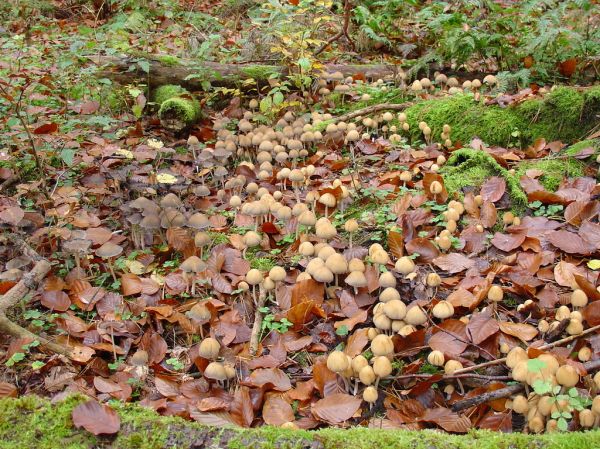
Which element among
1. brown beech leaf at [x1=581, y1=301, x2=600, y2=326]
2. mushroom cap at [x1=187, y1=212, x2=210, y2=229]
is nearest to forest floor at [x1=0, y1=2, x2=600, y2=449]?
brown beech leaf at [x1=581, y1=301, x2=600, y2=326]

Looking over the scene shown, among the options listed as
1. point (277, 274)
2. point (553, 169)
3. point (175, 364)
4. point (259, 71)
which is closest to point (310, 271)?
point (277, 274)

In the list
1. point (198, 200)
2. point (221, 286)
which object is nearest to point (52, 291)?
point (221, 286)

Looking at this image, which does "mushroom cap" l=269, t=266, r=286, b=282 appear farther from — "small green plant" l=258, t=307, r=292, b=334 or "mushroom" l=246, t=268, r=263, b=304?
"small green plant" l=258, t=307, r=292, b=334

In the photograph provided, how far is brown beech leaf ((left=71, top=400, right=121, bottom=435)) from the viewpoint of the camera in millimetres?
2145

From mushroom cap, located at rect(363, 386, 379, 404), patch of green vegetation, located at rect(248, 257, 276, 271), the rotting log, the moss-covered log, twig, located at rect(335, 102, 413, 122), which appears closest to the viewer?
the moss-covered log

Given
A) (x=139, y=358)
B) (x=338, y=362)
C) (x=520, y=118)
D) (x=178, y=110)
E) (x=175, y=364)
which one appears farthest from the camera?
(x=178, y=110)

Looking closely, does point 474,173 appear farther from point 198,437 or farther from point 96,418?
point 96,418

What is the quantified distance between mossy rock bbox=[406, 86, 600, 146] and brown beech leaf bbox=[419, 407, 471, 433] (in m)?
3.50

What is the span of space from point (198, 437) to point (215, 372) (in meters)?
1.04

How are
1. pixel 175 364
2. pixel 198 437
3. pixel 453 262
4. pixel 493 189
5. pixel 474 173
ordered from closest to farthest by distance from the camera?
1. pixel 198 437
2. pixel 175 364
3. pixel 453 262
4. pixel 493 189
5. pixel 474 173

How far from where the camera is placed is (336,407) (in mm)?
2990

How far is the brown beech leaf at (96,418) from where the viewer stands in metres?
2.14

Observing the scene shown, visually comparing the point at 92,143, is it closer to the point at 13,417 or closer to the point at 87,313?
the point at 87,313

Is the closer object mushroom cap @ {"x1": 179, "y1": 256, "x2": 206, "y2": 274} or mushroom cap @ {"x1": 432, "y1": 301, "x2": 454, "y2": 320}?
mushroom cap @ {"x1": 432, "y1": 301, "x2": 454, "y2": 320}
